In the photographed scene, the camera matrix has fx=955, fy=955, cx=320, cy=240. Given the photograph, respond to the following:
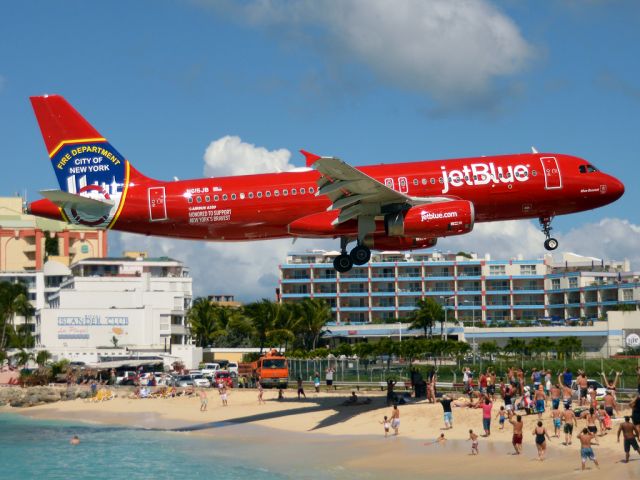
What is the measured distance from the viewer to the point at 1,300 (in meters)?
144

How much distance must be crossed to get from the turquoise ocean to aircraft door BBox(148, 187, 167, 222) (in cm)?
1385

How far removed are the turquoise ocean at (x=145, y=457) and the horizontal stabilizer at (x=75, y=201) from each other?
1506cm

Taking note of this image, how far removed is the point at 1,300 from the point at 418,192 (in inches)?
4342

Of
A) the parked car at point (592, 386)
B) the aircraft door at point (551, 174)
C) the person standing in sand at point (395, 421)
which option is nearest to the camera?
the aircraft door at point (551, 174)

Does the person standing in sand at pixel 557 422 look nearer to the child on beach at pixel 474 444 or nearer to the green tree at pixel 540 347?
the child on beach at pixel 474 444

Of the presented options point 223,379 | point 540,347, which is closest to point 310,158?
point 223,379

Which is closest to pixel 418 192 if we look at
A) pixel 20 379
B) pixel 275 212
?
pixel 275 212

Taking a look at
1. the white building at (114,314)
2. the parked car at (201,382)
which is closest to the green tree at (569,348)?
the parked car at (201,382)

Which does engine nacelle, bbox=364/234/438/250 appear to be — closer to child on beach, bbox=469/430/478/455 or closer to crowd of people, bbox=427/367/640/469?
crowd of people, bbox=427/367/640/469

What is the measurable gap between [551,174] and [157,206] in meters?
20.3

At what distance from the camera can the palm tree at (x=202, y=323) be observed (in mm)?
147500

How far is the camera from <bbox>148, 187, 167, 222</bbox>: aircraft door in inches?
1939

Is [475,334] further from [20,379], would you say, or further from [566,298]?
[20,379]

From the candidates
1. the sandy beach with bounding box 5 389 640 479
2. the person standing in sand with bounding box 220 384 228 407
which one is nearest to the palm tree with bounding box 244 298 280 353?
the sandy beach with bounding box 5 389 640 479
